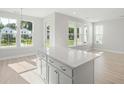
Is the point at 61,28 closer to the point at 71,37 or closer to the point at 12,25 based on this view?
the point at 71,37

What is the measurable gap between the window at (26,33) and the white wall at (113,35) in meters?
5.97

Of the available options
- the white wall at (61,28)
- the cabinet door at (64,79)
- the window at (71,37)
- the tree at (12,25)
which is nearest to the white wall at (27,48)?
the tree at (12,25)

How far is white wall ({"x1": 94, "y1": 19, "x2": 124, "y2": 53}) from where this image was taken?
24.5 feet

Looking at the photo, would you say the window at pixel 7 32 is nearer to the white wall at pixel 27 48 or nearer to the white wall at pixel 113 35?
the white wall at pixel 27 48

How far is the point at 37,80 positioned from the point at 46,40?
4.21 meters

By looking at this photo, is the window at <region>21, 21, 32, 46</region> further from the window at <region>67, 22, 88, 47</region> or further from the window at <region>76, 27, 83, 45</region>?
the window at <region>76, 27, 83, 45</region>

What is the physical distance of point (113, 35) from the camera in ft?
26.1

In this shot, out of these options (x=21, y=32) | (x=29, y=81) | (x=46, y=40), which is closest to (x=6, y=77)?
(x=29, y=81)

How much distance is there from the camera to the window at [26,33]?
6251 millimetres

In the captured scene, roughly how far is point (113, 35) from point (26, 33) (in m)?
6.49

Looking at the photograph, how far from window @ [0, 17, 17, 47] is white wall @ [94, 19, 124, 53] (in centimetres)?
688

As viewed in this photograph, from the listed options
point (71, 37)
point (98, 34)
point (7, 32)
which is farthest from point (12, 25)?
point (98, 34)

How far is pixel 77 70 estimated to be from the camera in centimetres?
154

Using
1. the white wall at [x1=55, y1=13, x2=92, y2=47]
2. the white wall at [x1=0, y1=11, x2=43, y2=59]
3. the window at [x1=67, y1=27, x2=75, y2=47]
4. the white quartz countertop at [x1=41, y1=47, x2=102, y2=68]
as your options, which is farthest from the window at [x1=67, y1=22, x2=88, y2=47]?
the white quartz countertop at [x1=41, y1=47, x2=102, y2=68]
